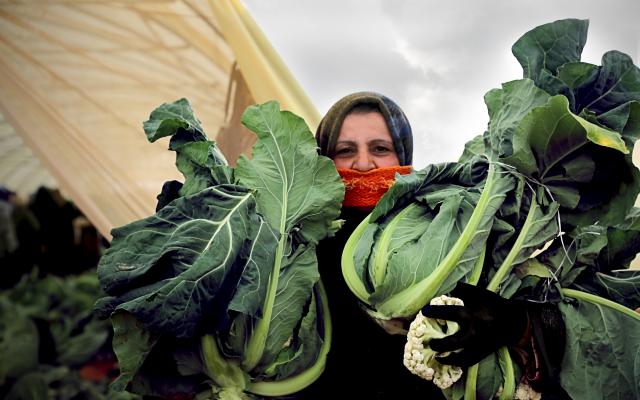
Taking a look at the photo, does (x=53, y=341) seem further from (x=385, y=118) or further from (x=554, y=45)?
(x=554, y=45)

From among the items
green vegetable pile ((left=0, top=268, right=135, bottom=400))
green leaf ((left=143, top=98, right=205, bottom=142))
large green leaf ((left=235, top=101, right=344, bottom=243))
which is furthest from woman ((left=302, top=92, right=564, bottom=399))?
green vegetable pile ((left=0, top=268, right=135, bottom=400))

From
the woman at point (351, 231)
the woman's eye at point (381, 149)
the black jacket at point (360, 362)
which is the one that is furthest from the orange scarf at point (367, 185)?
the black jacket at point (360, 362)

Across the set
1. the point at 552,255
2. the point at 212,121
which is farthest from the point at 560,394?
the point at 212,121

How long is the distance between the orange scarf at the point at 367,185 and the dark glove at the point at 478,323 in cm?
41

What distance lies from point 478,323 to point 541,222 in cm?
30

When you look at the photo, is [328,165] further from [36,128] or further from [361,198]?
[36,128]

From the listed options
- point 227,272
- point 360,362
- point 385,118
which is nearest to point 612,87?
point 385,118

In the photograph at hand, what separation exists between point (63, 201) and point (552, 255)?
1.14 metres

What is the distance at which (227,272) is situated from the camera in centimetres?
130

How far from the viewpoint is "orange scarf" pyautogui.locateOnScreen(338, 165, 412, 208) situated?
1660 millimetres

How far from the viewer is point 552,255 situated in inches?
57.2

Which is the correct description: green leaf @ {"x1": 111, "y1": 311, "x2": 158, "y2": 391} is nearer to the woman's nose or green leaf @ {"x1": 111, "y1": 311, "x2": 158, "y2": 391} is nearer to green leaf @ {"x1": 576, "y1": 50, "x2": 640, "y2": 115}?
the woman's nose

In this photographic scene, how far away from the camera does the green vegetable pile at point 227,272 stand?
4.15ft

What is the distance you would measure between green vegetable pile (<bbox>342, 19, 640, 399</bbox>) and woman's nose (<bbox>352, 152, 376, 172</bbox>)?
29 cm
